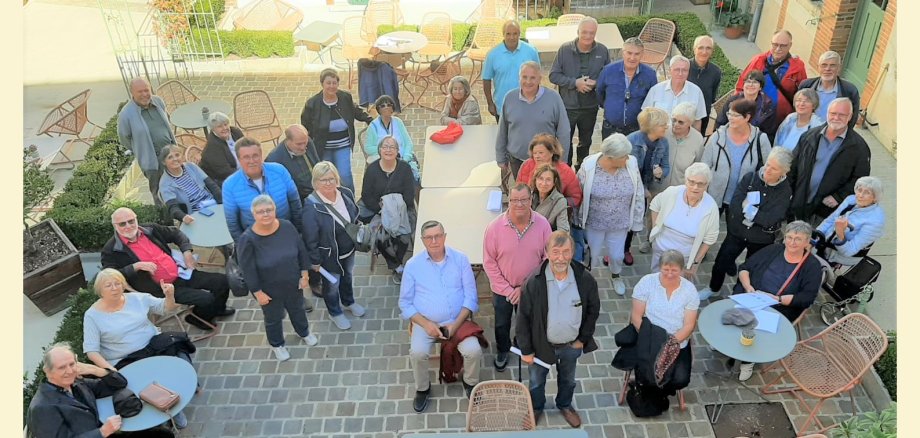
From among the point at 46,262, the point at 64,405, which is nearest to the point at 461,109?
the point at 46,262

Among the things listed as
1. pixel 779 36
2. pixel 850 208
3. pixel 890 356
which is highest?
pixel 779 36

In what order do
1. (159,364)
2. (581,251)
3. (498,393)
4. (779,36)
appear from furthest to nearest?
(779,36) < (581,251) < (159,364) < (498,393)

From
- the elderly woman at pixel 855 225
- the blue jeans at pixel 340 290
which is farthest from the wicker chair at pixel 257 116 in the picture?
the elderly woman at pixel 855 225

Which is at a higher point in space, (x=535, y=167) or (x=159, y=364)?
(x=535, y=167)

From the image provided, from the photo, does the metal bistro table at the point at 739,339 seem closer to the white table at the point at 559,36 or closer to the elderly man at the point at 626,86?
the elderly man at the point at 626,86

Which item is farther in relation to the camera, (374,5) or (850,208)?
(374,5)

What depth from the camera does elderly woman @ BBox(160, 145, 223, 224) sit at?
688 cm

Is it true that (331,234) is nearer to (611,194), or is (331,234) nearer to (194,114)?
(611,194)

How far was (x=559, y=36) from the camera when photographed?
36.9ft

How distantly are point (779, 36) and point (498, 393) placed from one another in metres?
5.34

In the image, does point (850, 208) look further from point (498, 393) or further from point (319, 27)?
point (319, 27)

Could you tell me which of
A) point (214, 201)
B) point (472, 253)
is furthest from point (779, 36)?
point (214, 201)

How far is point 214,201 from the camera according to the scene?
732 cm

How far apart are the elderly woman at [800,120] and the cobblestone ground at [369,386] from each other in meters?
1.71
